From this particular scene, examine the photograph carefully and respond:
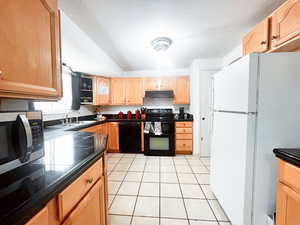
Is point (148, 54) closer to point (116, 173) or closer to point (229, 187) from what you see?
point (116, 173)

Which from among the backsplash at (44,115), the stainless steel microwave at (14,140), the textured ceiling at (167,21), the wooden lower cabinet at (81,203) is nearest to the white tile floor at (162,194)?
the wooden lower cabinet at (81,203)

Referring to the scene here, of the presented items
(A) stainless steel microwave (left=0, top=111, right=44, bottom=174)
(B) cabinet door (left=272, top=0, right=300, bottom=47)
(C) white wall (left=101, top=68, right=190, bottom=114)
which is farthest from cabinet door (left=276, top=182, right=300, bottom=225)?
(C) white wall (left=101, top=68, right=190, bottom=114)

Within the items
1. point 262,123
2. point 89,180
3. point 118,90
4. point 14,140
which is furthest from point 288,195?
point 118,90

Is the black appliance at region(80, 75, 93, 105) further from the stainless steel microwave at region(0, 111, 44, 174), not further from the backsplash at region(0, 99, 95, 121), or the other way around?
the stainless steel microwave at region(0, 111, 44, 174)

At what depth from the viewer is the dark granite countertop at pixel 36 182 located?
1.64 ft

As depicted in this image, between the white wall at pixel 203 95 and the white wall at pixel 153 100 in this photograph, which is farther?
the white wall at pixel 153 100

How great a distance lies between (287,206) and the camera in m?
0.98

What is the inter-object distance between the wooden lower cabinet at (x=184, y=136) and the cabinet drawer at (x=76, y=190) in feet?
9.11

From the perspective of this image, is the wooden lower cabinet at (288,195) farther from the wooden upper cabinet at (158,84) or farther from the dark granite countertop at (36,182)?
the wooden upper cabinet at (158,84)

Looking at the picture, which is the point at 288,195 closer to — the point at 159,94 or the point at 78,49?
the point at 78,49

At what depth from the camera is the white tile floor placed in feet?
5.35

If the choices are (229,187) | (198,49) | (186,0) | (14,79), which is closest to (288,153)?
(229,187)

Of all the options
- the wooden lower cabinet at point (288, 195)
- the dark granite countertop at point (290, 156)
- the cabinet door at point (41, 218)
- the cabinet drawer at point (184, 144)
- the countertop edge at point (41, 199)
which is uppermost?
the dark granite countertop at point (290, 156)

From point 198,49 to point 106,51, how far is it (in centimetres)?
174
